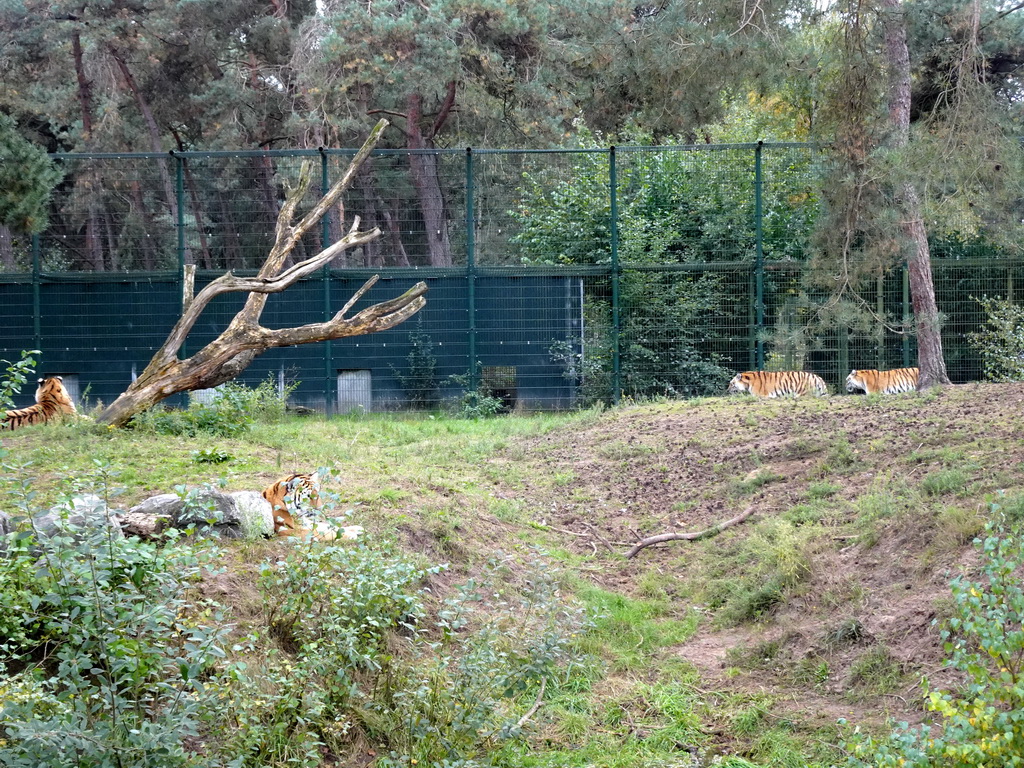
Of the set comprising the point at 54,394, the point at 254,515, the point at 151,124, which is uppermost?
the point at 151,124

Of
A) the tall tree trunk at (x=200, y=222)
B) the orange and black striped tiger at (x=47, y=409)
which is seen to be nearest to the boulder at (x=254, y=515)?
the orange and black striped tiger at (x=47, y=409)

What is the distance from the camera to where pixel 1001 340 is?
14078 mm

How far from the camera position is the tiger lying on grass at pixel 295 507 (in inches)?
234

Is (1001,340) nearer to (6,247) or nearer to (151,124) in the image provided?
(151,124)

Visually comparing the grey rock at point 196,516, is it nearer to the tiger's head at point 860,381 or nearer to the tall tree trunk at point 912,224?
the tall tree trunk at point 912,224

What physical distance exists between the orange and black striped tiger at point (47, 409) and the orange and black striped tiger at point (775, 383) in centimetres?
812

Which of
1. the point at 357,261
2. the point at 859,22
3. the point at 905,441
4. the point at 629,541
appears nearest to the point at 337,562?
the point at 629,541

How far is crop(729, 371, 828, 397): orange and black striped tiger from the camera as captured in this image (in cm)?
1353

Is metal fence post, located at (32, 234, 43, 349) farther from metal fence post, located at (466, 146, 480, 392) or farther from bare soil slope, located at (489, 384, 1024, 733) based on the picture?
bare soil slope, located at (489, 384, 1024, 733)

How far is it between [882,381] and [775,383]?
55.3 inches

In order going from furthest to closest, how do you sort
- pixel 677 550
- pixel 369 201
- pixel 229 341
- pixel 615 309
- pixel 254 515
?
pixel 369 201 < pixel 615 309 < pixel 229 341 < pixel 677 550 < pixel 254 515

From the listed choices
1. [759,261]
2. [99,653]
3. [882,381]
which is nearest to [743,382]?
→ [759,261]

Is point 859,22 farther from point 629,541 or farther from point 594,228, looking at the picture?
point 594,228

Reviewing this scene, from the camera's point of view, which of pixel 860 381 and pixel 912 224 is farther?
pixel 860 381
